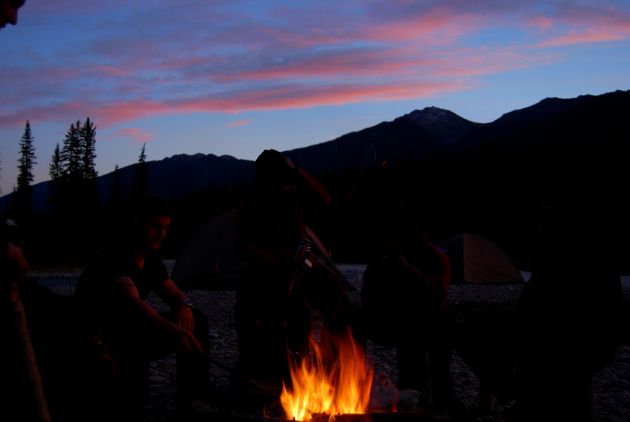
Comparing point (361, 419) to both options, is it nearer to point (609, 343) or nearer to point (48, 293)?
point (609, 343)

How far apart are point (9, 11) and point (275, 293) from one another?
342 cm

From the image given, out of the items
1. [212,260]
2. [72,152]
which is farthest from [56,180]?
[212,260]

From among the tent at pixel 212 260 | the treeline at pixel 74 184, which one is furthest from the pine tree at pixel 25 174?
the tent at pixel 212 260

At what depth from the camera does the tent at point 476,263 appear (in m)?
20.7

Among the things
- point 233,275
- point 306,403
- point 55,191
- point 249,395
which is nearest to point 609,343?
point 306,403

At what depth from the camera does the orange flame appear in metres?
4.59

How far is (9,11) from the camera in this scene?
250cm

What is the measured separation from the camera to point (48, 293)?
3.99 m

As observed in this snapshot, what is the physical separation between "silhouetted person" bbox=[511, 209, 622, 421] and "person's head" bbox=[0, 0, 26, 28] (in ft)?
9.23

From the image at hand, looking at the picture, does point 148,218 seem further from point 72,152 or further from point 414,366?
point 72,152

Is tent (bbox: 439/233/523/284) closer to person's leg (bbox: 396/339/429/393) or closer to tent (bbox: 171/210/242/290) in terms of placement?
tent (bbox: 171/210/242/290)

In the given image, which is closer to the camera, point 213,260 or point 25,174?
point 213,260

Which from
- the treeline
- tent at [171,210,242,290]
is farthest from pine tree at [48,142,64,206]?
tent at [171,210,242,290]

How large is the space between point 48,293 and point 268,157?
2.26 metres
